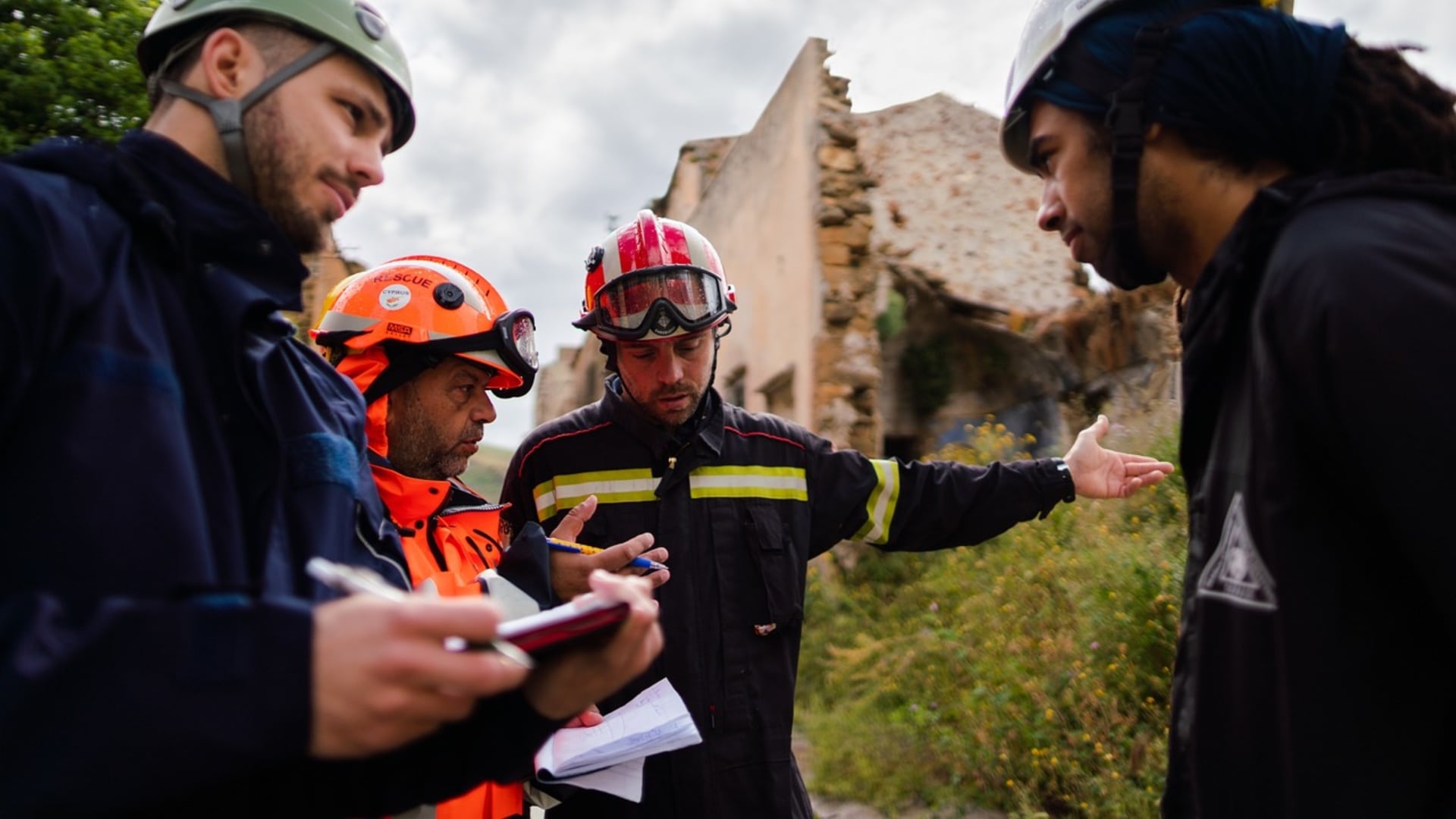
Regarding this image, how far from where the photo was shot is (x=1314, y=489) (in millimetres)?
1295

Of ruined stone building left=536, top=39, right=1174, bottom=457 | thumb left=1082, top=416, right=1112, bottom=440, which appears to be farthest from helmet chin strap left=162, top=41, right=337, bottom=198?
ruined stone building left=536, top=39, right=1174, bottom=457

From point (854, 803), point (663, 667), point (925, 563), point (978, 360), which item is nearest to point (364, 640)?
point (663, 667)

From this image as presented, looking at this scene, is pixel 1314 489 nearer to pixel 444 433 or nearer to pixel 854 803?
pixel 444 433

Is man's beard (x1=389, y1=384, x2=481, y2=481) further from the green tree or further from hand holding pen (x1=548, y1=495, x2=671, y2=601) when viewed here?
the green tree

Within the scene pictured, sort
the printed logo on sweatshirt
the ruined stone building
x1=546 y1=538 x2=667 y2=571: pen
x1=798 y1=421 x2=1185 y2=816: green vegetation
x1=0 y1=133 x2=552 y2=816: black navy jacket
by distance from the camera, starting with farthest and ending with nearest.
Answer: the ruined stone building → x1=798 y1=421 x2=1185 y2=816: green vegetation → x1=546 y1=538 x2=667 y2=571: pen → the printed logo on sweatshirt → x1=0 y1=133 x2=552 y2=816: black navy jacket

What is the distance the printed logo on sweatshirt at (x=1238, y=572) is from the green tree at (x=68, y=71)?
396cm

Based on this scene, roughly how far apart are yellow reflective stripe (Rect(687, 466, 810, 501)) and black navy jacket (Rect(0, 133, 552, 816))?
4.88ft

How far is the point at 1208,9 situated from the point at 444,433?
225cm

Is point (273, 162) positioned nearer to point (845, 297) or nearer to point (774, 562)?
point (774, 562)

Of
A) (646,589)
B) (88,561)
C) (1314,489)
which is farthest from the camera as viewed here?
(1314,489)

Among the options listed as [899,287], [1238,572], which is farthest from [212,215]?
[899,287]

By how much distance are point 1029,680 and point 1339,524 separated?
4.30 meters

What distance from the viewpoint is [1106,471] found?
3.13 metres

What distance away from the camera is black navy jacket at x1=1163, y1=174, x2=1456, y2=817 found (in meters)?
1.17
